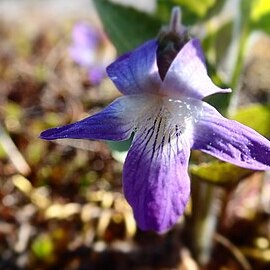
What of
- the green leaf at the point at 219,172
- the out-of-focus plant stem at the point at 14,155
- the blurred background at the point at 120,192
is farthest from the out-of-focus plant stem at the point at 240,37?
the out-of-focus plant stem at the point at 14,155

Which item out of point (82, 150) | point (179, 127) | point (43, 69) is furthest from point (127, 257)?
point (43, 69)

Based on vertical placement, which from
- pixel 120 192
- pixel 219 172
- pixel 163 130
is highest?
pixel 163 130

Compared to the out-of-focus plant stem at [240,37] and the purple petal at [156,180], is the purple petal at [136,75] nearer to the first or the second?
the purple petal at [156,180]

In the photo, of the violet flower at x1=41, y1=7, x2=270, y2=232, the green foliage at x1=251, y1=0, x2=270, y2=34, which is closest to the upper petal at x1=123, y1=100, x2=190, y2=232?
the violet flower at x1=41, y1=7, x2=270, y2=232

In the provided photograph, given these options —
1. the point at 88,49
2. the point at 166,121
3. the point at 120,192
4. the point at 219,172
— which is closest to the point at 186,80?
the point at 166,121

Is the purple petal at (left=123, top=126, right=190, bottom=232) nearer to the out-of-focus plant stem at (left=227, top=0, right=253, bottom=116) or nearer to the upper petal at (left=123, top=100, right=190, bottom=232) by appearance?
the upper petal at (left=123, top=100, right=190, bottom=232)

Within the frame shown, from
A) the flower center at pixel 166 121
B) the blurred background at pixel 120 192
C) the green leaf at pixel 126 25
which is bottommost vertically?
the blurred background at pixel 120 192

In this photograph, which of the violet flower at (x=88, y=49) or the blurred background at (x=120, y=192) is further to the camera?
the violet flower at (x=88, y=49)

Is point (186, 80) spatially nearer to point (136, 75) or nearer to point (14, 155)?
point (136, 75)
